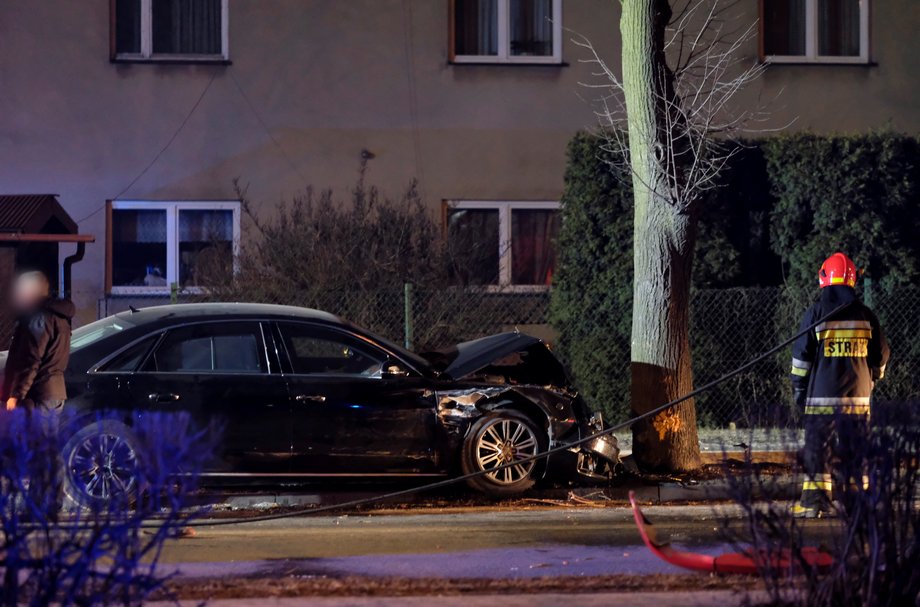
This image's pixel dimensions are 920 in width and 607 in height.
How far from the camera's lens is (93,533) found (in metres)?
4.72

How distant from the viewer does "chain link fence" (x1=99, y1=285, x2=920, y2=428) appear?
1337cm

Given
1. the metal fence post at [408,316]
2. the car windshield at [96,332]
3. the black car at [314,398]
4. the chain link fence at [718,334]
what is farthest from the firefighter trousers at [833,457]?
the chain link fence at [718,334]

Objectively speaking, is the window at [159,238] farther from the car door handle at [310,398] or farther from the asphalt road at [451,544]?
the asphalt road at [451,544]

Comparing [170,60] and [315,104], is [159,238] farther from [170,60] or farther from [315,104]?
[315,104]

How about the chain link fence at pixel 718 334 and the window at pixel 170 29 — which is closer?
the chain link fence at pixel 718 334

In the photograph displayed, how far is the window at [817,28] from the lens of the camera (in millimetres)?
17719

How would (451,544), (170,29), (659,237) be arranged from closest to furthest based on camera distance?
(451,544) < (659,237) < (170,29)

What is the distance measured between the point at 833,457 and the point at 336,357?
5324 mm

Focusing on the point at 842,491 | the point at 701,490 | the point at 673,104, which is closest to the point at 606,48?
the point at 673,104

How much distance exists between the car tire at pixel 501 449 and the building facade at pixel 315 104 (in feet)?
24.0

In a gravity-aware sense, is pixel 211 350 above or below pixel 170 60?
below

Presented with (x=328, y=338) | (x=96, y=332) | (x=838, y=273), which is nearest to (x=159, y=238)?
(x=96, y=332)

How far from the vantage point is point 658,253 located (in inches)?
425

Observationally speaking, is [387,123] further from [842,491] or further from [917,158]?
[842,491]
